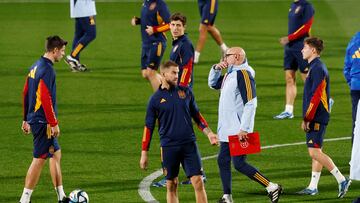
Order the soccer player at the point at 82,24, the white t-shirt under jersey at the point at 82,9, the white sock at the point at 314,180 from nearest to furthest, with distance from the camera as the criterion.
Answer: the white sock at the point at 314,180, the soccer player at the point at 82,24, the white t-shirt under jersey at the point at 82,9

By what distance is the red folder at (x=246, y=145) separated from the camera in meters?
14.5

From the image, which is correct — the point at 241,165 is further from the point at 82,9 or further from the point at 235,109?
the point at 82,9

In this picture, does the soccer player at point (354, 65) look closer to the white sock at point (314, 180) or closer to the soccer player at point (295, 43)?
the white sock at point (314, 180)

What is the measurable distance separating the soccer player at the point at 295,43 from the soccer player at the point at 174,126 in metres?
7.58

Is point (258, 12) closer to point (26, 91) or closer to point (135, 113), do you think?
point (135, 113)

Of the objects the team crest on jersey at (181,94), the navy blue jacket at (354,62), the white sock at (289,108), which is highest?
the navy blue jacket at (354,62)

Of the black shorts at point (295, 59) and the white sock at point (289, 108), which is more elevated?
the black shorts at point (295, 59)

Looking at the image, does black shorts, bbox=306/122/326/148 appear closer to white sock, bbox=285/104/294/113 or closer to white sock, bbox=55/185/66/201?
white sock, bbox=55/185/66/201

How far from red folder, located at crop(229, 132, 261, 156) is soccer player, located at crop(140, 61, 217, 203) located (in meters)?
0.96

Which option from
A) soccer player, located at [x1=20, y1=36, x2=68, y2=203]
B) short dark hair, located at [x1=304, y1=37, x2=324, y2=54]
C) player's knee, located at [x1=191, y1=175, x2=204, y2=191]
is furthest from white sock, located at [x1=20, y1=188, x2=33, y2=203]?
short dark hair, located at [x1=304, y1=37, x2=324, y2=54]

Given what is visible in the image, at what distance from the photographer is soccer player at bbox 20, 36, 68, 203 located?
47.8 feet

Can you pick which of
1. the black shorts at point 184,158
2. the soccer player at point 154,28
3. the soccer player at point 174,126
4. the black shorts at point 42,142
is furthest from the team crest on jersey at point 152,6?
the black shorts at point 184,158

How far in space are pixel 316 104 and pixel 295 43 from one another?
6.03 metres

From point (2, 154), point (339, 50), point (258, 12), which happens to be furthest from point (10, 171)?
point (258, 12)
